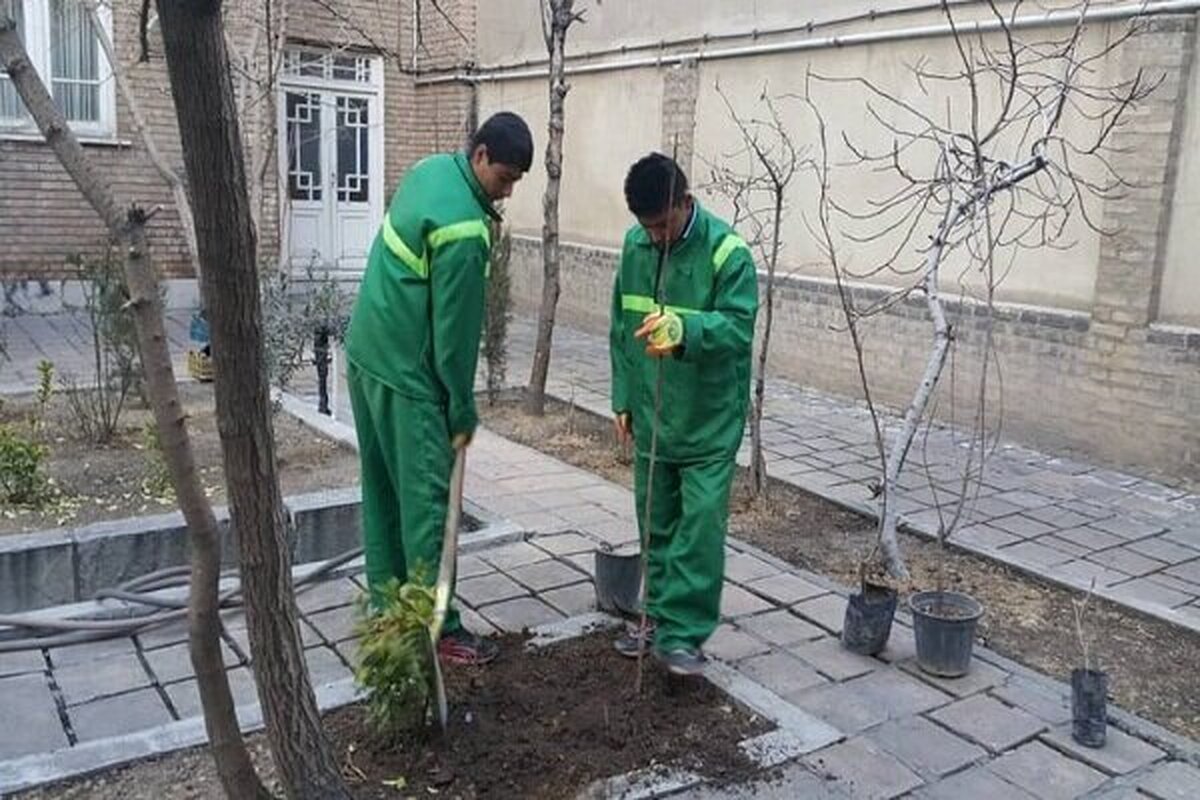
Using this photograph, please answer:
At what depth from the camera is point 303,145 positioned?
13.1 m

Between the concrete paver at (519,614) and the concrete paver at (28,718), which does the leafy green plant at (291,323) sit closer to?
the concrete paver at (519,614)

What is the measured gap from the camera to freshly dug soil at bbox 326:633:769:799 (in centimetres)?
279

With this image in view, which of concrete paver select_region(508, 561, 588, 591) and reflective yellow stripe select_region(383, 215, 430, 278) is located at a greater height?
→ reflective yellow stripe select_region(383, 215, 430, 278)

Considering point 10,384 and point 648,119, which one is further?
point 648,119

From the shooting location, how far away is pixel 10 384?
7.67 meters

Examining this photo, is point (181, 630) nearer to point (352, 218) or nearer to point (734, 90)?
point (734, 90)

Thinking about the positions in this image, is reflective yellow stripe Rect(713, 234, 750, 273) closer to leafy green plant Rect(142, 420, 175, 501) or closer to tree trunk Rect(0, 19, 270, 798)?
tree trunk Rect(0, 19, 270, 798)

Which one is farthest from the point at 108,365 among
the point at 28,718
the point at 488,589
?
the point at 28,718

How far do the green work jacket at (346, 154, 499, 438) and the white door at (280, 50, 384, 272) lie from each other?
988 centimetres

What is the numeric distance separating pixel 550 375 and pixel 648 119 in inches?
119

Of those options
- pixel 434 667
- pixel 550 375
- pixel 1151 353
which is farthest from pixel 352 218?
pixel 434 667

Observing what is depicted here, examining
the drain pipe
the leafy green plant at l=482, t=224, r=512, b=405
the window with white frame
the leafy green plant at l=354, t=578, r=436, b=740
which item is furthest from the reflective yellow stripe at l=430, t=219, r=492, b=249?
the window with white frame

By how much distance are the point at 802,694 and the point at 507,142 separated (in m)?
1.93

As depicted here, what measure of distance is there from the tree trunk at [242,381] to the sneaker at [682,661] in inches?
45.4
